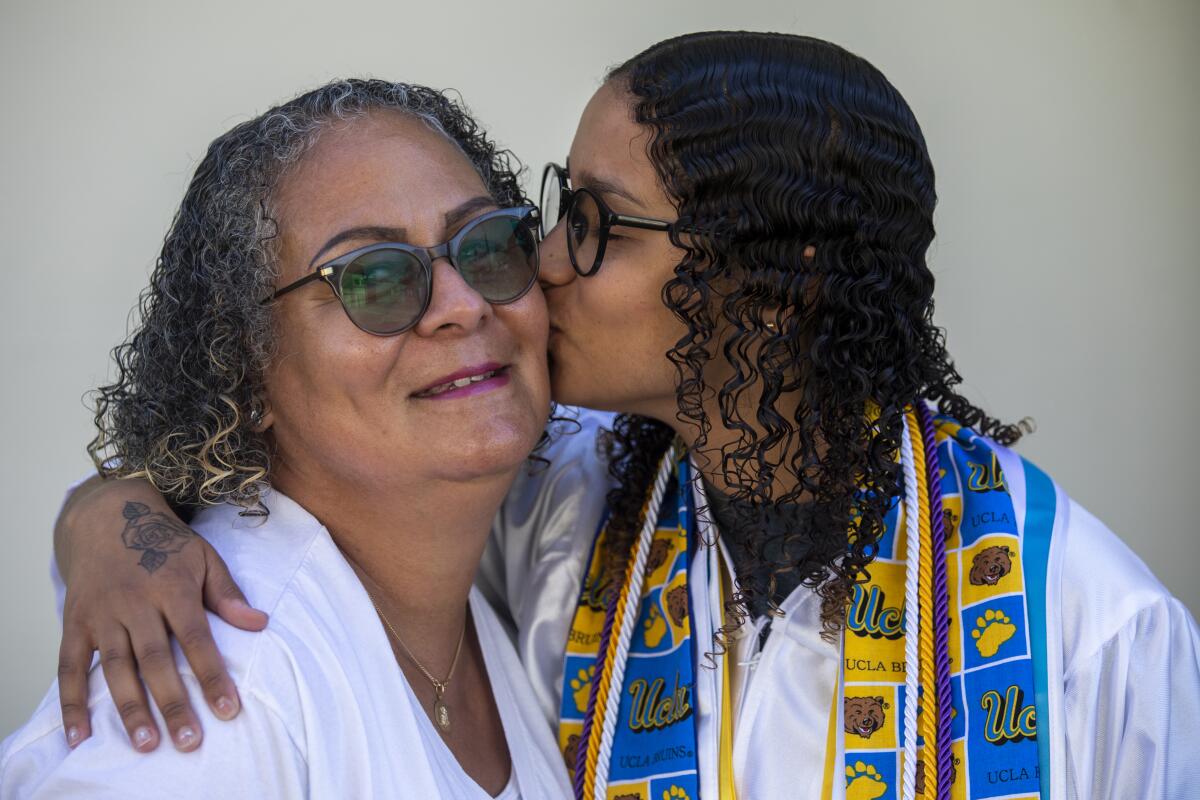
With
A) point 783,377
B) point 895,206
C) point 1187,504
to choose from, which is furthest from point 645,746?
point 1187,504

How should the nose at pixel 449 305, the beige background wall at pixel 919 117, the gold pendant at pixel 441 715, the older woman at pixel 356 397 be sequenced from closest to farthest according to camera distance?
1. the older woman at pixel 356 397
2. the nose at pixel 449 305
3. the gold pendant at pixel 441 715
4. the beige background wall at pixel 919 117

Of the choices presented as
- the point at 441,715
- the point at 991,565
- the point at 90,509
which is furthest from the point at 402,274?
the point at 991,565

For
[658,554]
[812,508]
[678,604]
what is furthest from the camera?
[658,554]

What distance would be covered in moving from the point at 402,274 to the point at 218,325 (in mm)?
407

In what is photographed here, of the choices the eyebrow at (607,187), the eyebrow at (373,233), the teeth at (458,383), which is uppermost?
the eyebrow at (607,187)

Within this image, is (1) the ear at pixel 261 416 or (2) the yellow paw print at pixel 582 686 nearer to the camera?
(1) the ear at pixel 261 416

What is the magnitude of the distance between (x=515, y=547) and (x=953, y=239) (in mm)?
2307

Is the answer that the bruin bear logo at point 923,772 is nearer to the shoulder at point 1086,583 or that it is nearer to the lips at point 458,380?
the shoulder at point 1086,583

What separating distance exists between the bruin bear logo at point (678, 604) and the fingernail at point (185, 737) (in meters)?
1.22

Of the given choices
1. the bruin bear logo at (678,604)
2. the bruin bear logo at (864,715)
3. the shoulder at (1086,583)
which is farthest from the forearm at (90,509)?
the shoulder at (1086,583)

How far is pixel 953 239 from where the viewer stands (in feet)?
14.3

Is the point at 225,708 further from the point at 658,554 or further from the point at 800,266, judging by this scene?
the point at 800,266

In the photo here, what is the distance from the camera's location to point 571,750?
8.95 feet

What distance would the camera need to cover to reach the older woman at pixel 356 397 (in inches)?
86.4
